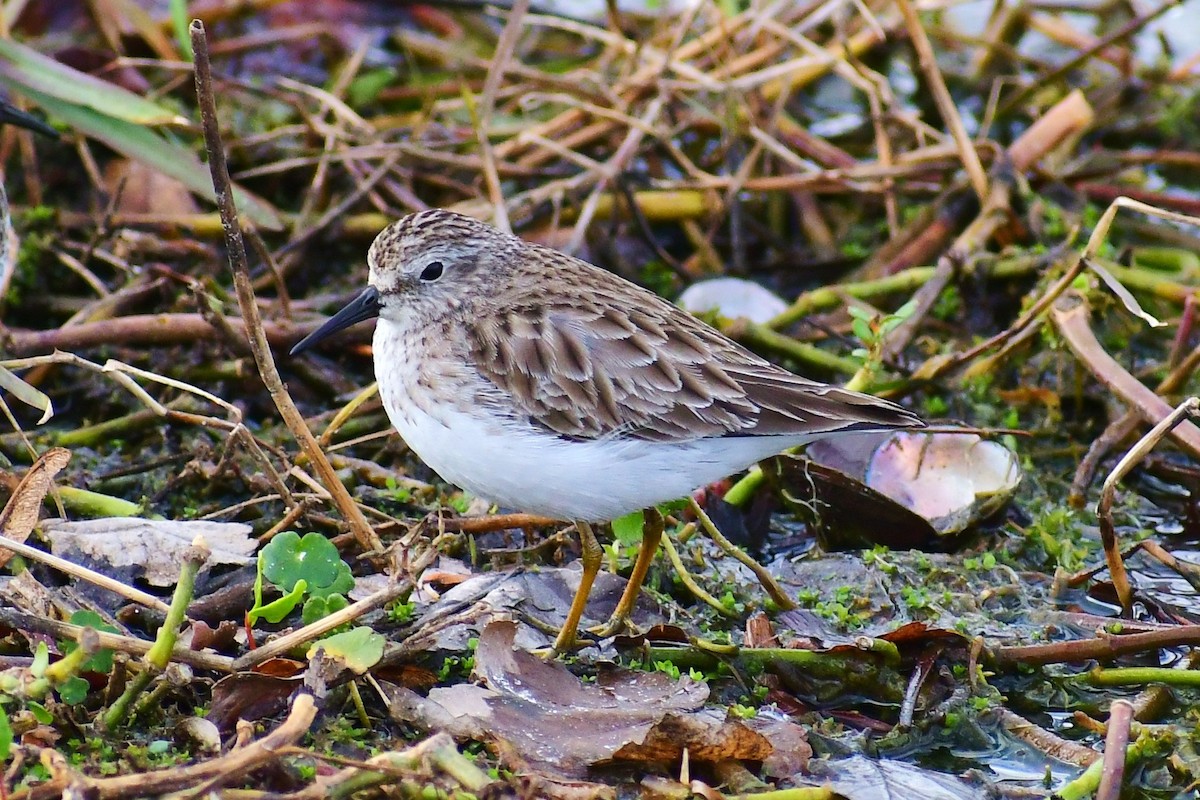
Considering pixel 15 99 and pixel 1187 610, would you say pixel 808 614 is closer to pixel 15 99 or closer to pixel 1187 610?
pixel 1187 610

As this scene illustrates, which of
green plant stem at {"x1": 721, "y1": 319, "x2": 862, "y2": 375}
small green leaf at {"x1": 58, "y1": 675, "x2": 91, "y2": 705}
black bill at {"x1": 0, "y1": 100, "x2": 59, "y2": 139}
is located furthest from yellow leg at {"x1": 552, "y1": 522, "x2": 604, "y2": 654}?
black bill at {"x1": 0, "y1": 100, "x2": 59, "y2": 139}

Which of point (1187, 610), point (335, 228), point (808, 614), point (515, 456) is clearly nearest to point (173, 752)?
point (515, 456)

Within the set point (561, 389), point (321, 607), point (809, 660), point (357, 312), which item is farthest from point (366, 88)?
point (809, 660)

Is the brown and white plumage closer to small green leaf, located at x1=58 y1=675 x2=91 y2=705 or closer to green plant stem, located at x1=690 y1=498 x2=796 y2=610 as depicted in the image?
green plant stem, located at x1=690 y1=498 x2=796 y2=610

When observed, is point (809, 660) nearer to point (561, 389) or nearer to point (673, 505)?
point (673, 505)

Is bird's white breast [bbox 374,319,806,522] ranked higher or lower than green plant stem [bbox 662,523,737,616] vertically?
higher

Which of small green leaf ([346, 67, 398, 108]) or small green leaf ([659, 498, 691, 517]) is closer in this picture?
small green leaf ([659, 498, 691, 517])

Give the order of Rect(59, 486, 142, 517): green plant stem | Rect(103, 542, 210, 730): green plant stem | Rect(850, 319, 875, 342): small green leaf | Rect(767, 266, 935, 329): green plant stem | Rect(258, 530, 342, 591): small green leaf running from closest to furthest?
Rect(103, 542, 210, 730): green plant stem
Rect(258, 530, 342, 591): small green leaf
Rect(59, 486, 142, 517): green plant stem
Rect(850, 319, 875, 342): small green leaf
Rect(767, 266, 935, 329): green plant stem
